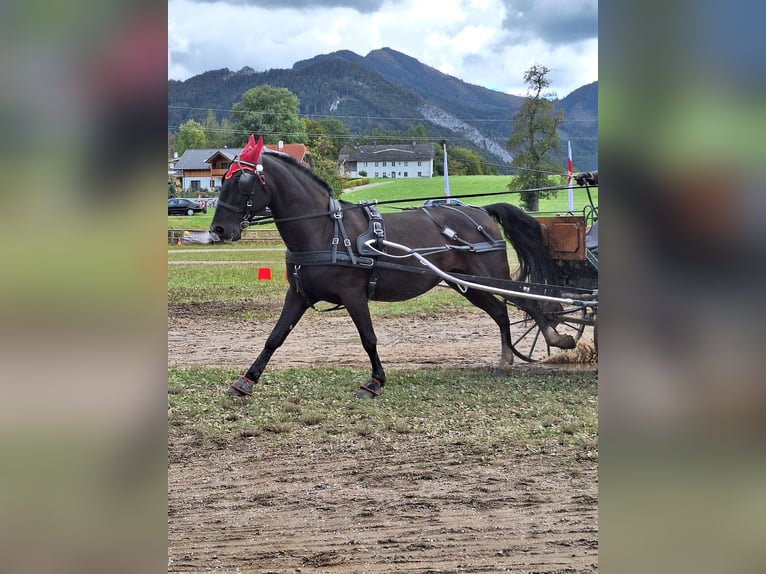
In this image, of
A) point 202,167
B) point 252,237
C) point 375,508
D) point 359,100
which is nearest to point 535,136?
point 252,237

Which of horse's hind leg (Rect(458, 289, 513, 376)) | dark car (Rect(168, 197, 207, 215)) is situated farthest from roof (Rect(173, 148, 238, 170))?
horse's hind leg (Rect(458, 289, 513, 376))

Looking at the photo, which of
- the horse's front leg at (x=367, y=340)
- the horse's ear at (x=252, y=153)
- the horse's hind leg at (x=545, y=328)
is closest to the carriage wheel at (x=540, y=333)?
the horse's hind leg at (x=545, y=328)

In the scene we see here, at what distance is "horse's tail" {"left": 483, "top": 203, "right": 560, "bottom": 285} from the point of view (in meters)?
7.62

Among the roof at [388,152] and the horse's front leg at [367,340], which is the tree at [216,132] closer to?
the roof at [388,152]

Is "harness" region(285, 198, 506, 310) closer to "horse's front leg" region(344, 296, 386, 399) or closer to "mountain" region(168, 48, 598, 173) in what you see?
"horse's front leg" region(344, 296, 386, 399)

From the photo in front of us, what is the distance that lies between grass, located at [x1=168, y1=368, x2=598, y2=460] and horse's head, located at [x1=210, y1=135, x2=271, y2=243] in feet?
4.90

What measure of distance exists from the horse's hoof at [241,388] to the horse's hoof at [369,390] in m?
0.95

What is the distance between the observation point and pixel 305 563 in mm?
3309

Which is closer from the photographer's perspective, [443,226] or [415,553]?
[415,553]

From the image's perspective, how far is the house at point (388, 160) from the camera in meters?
57.8
